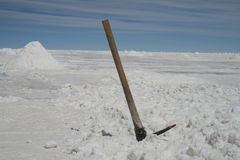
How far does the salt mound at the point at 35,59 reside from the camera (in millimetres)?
20967

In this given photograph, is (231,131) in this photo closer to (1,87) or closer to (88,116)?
(88,116)

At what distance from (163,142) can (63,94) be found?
7.11 metres

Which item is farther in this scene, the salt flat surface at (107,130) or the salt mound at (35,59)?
the salt mound at (35,59)

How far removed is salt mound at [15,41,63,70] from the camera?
21.0 meters

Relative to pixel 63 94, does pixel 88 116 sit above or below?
below

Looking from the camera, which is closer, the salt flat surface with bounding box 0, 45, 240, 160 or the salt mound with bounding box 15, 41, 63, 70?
the salt flat surface with bounding box 0, 45, 240, 160

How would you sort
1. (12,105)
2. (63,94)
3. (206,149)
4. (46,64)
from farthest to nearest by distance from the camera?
(46,64) → (63,94) → (12,105) → (206,149)

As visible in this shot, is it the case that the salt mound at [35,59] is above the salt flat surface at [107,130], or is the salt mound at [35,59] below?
above

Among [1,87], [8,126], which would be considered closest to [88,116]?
[8,126]

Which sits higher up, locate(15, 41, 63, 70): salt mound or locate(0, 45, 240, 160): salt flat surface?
locate(15, 41, 63, 70): salt mound

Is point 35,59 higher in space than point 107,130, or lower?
higher

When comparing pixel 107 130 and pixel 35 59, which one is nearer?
pixel 107 130

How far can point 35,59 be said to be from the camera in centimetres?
2130

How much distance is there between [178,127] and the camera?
18.4 feet
